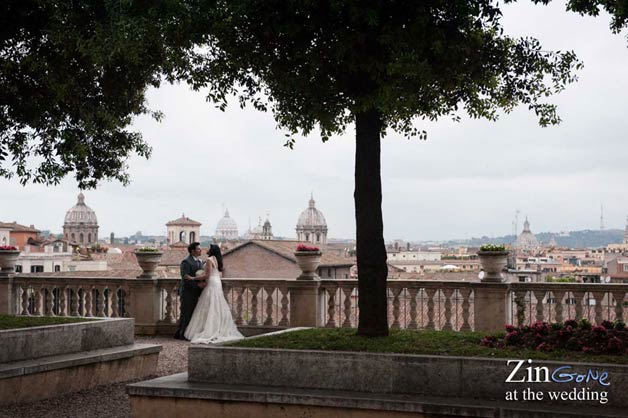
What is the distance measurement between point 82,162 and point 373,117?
532 centimetres

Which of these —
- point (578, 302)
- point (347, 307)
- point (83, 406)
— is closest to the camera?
point (83, 406)

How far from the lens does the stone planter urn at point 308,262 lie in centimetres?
1484

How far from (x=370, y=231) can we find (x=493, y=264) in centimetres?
540

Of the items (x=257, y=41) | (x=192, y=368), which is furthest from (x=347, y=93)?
(x=192, y=368)

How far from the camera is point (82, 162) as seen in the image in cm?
1224

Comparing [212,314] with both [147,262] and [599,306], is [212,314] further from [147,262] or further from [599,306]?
[599,306]

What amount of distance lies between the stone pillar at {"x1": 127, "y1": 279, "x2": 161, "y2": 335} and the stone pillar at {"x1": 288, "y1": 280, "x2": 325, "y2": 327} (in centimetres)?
278

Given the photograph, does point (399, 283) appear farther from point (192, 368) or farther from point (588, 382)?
point (588, 382)

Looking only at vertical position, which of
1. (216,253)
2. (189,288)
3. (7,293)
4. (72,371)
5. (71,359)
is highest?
(216,253)

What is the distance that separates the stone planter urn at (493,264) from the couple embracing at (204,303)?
432cm

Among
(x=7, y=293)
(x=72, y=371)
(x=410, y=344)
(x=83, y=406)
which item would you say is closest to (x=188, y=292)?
(x=7, y=293)

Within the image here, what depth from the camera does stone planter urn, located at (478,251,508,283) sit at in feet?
43.6

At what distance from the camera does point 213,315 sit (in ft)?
48.1

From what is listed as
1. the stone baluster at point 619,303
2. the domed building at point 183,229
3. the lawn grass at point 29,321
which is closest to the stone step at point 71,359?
the lawn grass at point 29,321
